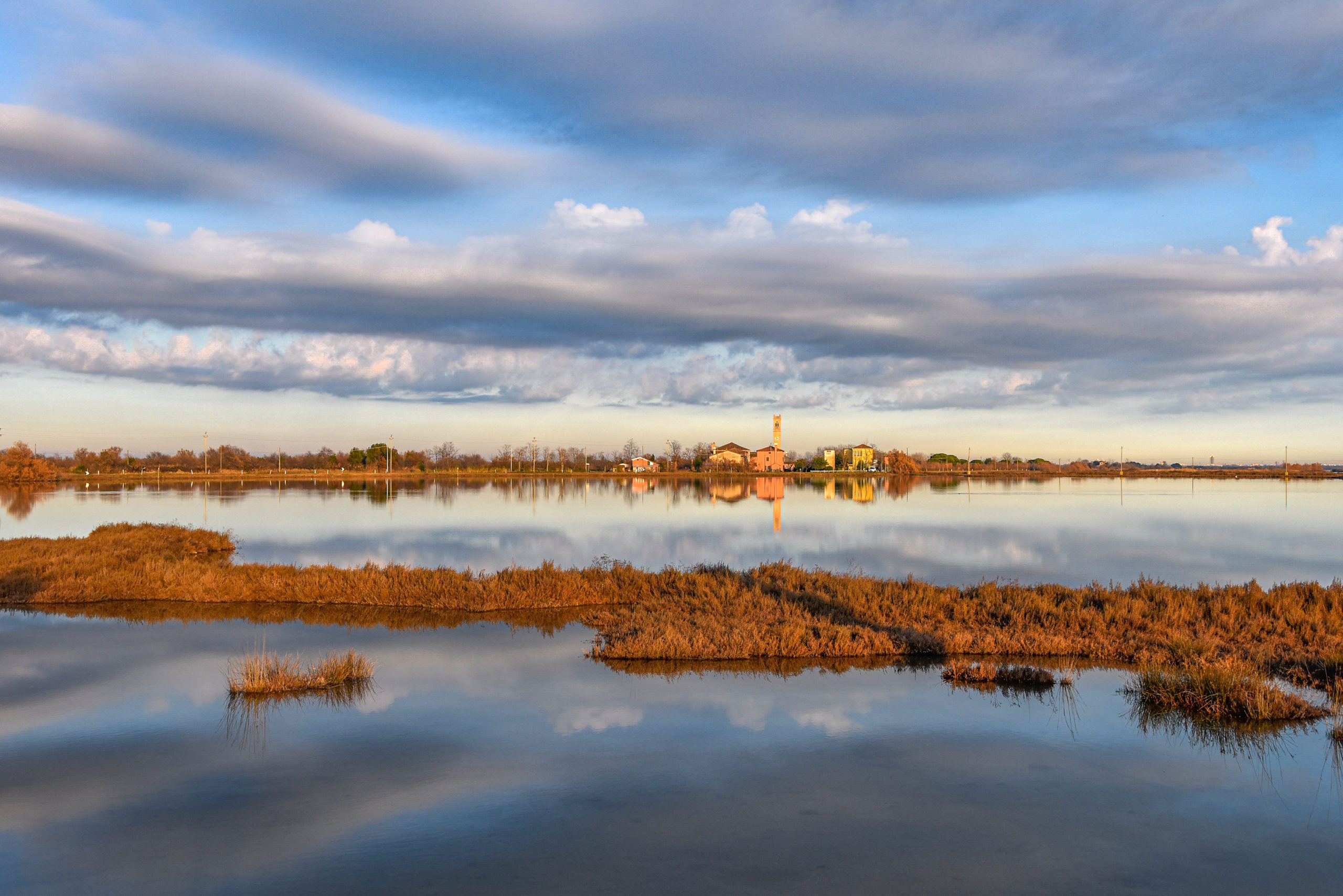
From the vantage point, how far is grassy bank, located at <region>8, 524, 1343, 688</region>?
1351 centimetres

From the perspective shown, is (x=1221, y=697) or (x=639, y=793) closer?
(x=639, y=793)

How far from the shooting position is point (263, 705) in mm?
10680

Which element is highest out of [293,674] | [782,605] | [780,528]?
[782,605]

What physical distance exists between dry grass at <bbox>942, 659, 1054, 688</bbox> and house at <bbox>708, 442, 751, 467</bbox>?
138m

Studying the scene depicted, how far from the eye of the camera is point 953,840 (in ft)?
22.5

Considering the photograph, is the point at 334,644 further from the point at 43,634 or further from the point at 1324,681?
the point at 1324,681

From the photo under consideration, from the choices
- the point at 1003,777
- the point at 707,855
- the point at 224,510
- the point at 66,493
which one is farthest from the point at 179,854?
the point at 66,493

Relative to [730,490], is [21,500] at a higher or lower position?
higher

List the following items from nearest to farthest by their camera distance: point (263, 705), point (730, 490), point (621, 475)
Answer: point (263, 705)
point (730, 490)
point (621, 475)

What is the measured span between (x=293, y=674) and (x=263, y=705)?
724mm

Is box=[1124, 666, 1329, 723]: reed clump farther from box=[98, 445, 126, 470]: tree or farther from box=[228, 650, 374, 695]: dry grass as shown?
→ box=[98, 445, 126, 470]: tree

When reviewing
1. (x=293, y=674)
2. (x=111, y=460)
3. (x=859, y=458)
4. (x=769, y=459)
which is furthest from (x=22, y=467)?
Result: (x=859, y=458)

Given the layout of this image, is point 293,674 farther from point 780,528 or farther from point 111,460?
point 111,460

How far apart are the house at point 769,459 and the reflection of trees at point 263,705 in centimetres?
15065
